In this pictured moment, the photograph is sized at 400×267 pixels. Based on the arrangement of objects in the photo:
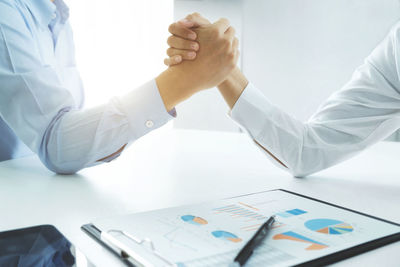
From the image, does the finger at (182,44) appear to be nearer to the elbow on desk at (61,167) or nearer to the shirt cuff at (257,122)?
the shirt cuff at (257,122)

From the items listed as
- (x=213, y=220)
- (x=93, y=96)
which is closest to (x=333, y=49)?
(x=93, y=96)

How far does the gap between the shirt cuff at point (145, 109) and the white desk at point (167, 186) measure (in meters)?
0.10

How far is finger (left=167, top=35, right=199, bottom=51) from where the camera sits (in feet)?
2.69

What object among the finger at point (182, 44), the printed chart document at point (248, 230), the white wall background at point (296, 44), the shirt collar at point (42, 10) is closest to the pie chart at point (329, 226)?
the printed chart document at point (248, 230)

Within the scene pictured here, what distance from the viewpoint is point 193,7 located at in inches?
106

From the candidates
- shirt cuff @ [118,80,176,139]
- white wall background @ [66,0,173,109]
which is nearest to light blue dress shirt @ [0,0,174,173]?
shirt cuff @ [118,80,176,139]

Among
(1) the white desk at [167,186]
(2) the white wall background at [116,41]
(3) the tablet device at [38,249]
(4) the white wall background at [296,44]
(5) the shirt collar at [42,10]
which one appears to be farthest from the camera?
(2) the white wall background at [116,41]

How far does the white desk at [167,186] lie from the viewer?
1.66ft

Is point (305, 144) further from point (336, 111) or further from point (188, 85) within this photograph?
point (188, 85)

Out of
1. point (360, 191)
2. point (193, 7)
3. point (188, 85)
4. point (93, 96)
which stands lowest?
point (93, 96)

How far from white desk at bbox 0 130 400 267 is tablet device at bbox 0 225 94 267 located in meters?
0.01

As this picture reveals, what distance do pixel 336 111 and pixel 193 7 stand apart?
6.68ft

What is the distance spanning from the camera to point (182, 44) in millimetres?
833

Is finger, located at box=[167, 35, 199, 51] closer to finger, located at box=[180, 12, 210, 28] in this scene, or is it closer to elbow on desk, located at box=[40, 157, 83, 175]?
finger, located at box=[180, 12, 210, 28]
